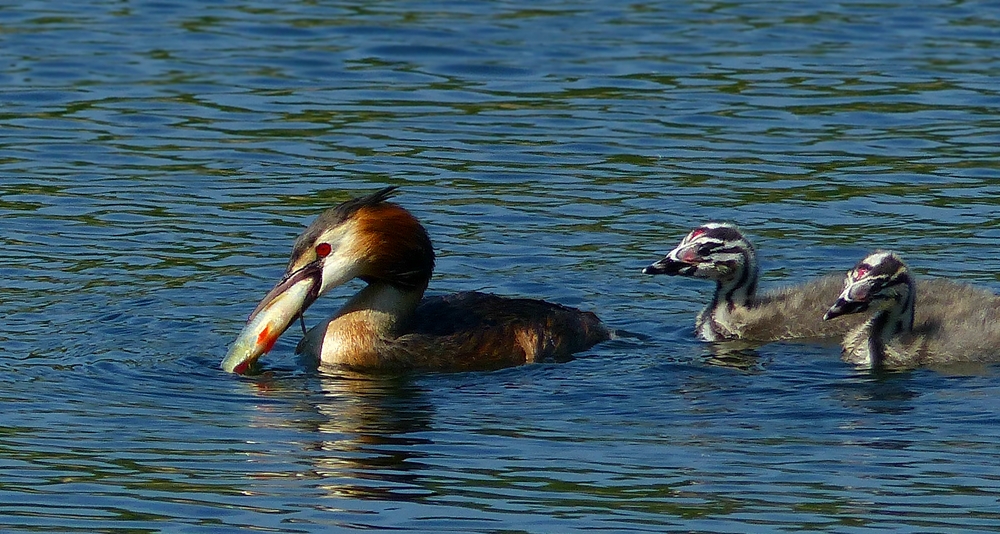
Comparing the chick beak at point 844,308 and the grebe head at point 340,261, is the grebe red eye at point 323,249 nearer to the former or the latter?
the grebe head at point 340,261

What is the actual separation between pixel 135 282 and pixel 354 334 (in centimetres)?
206

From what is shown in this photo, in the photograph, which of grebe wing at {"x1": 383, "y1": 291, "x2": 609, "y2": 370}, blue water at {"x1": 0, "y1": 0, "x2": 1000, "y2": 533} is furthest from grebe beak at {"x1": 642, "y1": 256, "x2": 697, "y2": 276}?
grebe wing at {"x1": 383, "y1": 291, "x2": 609, "y2": 370}

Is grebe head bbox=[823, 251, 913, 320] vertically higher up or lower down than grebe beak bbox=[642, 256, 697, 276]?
higher up

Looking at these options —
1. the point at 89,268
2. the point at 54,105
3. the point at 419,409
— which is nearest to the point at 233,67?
the point at 54,105

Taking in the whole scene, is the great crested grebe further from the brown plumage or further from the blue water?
the blue water

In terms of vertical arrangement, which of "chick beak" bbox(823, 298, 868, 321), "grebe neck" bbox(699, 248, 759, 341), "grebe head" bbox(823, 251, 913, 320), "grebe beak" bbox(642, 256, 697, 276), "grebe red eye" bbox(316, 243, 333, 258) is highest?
"grebe red eye" bbox(316, 243, 333, 258)

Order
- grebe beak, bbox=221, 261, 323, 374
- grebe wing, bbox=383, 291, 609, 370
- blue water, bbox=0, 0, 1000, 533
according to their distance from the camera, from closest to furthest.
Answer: blue water, bbox=0, 0, 1000, 533
grebe beak, bbox=221, 261, 323, 374
grebe wing, bbox=383, 291, 609, 370

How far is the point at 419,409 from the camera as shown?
1058 cm

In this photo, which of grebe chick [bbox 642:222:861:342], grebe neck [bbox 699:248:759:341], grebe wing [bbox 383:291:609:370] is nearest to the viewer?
grebe wing [bbox 383:291:609:370]

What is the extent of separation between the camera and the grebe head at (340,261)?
11344 mm

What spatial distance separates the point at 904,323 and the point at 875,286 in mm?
385

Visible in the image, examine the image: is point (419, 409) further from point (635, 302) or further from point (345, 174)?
point (345, 174)

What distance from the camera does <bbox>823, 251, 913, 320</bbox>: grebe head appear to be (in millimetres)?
11422

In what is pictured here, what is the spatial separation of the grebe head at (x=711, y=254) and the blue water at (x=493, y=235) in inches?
15.9
